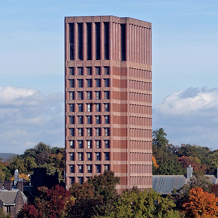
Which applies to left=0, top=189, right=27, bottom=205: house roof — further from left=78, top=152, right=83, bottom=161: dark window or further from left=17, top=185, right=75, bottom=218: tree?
left=17, top=185, right=75, bottom=218: tree

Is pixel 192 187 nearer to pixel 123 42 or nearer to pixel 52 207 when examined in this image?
pixel 52 207

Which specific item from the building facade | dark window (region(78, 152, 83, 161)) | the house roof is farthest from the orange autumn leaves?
the house roof

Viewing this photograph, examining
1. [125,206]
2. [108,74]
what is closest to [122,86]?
[108,74]

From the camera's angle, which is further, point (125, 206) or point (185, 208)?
point (185, 208)

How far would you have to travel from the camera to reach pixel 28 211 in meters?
134

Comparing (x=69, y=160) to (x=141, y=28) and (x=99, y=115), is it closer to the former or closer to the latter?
(x=99, y=115)

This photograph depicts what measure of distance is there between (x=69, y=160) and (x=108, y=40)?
102ft

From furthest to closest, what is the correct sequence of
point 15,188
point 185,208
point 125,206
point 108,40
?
point 15,188, point 108,40, point 185,208, point 125,206

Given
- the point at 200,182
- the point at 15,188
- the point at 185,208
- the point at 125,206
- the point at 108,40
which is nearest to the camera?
the point at 125,206

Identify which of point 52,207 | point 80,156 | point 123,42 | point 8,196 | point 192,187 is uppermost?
point 123,42

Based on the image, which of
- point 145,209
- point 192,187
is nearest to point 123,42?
point 192,187

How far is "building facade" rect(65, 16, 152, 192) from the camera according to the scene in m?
166

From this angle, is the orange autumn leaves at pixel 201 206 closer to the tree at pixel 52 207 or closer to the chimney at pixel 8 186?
the tree at pixel 52 207

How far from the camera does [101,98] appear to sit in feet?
544
